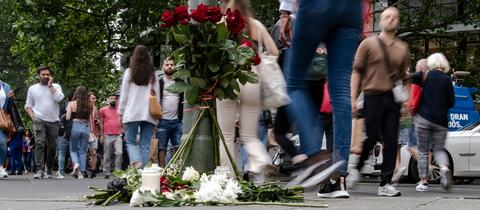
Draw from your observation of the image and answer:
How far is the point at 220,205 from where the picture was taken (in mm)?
5754

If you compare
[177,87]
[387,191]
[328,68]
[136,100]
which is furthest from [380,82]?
[136,100]

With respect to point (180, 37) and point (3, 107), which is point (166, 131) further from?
point (180, 37)

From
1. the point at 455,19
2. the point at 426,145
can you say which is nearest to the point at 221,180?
the point at 426,145

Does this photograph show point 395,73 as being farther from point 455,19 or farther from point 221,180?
point 455,19

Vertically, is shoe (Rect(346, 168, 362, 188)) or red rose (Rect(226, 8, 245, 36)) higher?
red rose (Rect(226, 8, 245, 36))

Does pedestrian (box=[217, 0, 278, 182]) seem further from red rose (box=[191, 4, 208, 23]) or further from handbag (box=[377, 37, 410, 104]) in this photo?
handbag (box=[377, 37, 410, 104])

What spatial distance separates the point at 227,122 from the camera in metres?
7.21

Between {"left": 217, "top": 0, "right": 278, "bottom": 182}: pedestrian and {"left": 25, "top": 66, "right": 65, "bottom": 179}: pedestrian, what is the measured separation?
25.8ft

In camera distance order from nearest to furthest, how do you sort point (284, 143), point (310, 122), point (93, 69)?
point (310, 122) → point (284, 143) → point (93, 69)

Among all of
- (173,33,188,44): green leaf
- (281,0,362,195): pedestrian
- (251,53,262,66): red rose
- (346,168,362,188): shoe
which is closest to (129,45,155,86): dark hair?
(173,33,188,44): green leaf

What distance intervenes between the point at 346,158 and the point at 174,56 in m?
2.41

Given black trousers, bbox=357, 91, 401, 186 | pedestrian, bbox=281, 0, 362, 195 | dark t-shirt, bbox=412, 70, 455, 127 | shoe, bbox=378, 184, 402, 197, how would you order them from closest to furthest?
pedestrian, bbox=281, 0, 362, 195, black trousers, bbox=357, 91, 401, 186, shoe, bbox=378, 184, 402, 197, dark t-shirt, bbox=412, 70, 455, 127

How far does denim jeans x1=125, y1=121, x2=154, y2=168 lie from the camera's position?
10141mm

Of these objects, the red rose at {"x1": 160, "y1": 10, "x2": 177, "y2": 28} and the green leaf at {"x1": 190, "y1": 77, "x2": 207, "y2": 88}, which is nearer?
the red rose at {"x1": 160, "y1": 10, "x2": 177, "y2": 28}
